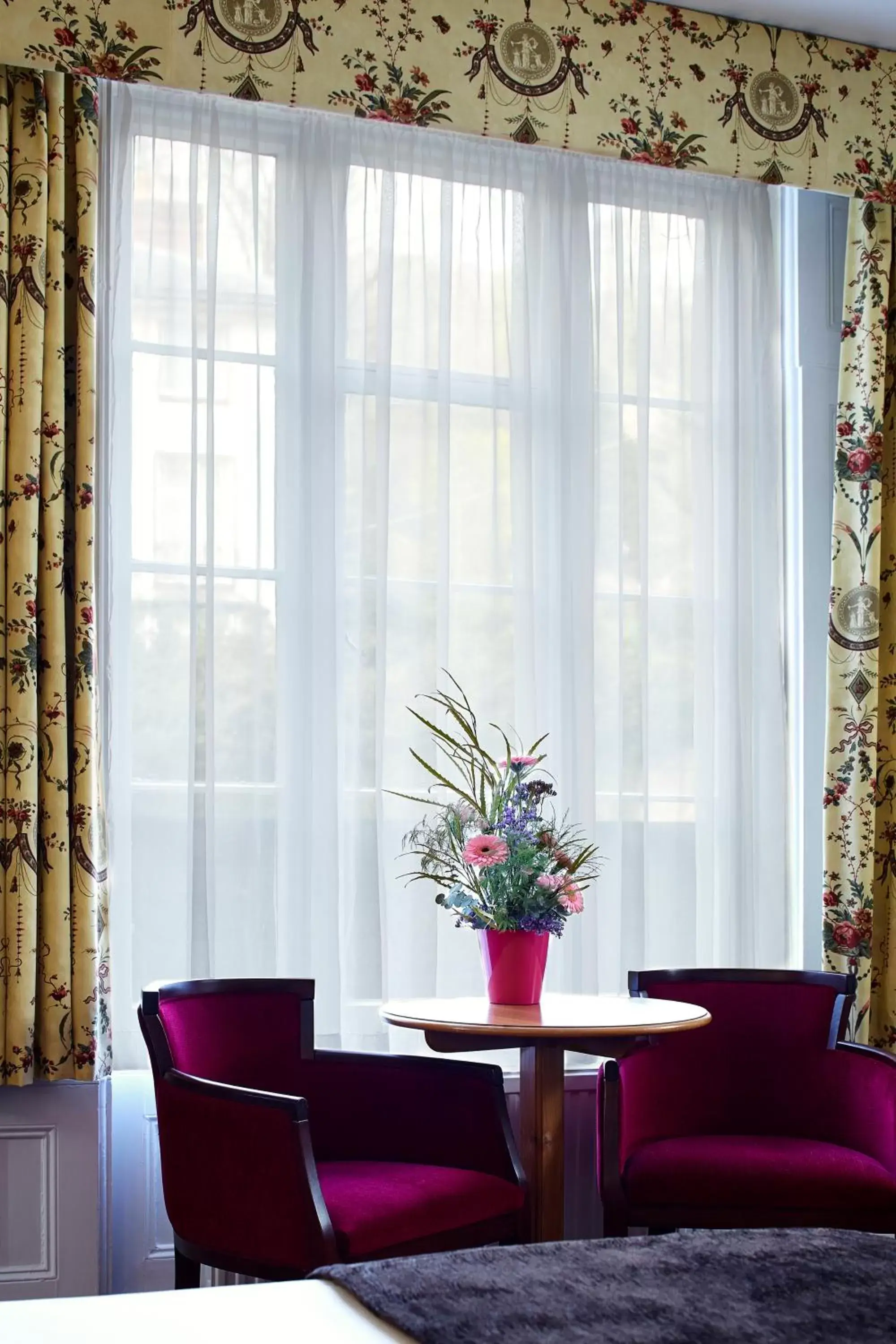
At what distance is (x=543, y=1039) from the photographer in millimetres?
2875

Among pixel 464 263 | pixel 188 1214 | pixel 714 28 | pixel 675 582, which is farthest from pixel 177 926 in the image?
pixel 714 28

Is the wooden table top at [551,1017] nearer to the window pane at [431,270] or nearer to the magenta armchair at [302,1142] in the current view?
the magenta armchair at [302,1142]

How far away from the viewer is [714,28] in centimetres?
398

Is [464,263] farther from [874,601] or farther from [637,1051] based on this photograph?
[637,1051]

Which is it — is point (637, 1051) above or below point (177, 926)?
below

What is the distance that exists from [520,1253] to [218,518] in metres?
2.27

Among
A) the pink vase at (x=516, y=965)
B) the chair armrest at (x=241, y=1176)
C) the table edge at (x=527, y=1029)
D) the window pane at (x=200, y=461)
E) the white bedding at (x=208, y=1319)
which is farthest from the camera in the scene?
the window pane at (x=200, y=461)

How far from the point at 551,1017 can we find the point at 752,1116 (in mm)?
881

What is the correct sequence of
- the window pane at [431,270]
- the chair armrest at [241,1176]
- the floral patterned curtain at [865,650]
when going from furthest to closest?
the floral patterned curtain at [865,650] < the window pane at [431,270] < the chair armrest at [241,1176]

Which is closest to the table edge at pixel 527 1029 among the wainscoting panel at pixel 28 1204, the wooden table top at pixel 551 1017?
the wooden table top at pixel 551 1017

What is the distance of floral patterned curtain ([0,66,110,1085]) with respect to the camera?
325cm

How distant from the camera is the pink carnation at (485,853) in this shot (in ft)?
10.1

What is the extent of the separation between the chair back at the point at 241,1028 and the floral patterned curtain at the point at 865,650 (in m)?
1.59

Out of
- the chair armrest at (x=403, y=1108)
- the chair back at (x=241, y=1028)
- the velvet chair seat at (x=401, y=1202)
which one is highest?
the chair back at (x=241, y=1028)
